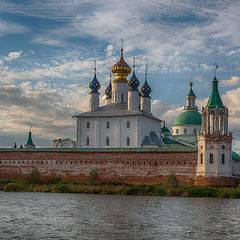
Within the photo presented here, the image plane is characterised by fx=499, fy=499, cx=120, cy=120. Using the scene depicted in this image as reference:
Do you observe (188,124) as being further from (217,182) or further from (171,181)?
(171,181)

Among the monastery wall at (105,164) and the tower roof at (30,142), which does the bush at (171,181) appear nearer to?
the monastery wall at (105,164)

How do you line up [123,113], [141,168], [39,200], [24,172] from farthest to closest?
[123,113]
[24,172]
[141,168]
[39,200]

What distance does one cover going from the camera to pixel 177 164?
1377 inches

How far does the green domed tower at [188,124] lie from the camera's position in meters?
54.7

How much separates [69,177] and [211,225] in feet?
69.5

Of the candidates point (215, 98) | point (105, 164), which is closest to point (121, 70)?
point (105, 164)

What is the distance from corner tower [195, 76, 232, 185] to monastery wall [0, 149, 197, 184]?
3.07 ft

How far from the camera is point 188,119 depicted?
5588cm

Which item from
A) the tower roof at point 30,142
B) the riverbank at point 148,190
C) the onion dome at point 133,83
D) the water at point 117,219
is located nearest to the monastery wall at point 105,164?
the riverbank at point 148,190

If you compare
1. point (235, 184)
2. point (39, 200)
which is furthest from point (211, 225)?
point (235, 184)

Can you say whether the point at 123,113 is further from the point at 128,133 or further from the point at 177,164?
the point at 177,164

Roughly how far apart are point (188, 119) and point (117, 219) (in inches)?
1502

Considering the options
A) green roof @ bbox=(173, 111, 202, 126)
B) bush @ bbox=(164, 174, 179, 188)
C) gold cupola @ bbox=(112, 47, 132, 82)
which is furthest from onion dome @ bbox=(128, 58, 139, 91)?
green roof @ bbox=(173, 111, 202, 126)

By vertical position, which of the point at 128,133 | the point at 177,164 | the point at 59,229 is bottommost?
the point at 59,229
